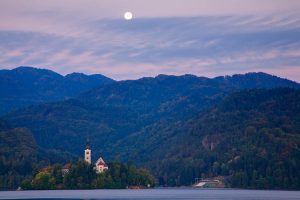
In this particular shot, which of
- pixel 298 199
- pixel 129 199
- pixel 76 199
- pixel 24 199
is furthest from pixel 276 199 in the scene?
pixel 24 199

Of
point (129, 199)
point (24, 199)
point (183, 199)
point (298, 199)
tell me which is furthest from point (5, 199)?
point (298, 199)

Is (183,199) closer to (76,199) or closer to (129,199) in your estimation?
(129,199)

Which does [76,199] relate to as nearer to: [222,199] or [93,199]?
[93,199]

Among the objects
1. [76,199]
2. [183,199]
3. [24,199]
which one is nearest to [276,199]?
[183,199]

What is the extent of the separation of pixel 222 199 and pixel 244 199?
7.47m

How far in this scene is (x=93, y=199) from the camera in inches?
6255

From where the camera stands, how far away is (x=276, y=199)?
158500mm

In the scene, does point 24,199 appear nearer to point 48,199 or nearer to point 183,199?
point 48,199

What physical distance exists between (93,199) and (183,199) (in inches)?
863

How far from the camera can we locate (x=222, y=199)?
534 feet

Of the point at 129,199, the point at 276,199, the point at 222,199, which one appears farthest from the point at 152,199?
the point at 276,199

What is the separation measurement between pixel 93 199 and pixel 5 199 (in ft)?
67.0

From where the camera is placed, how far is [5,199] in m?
160

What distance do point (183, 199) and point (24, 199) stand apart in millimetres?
37544
